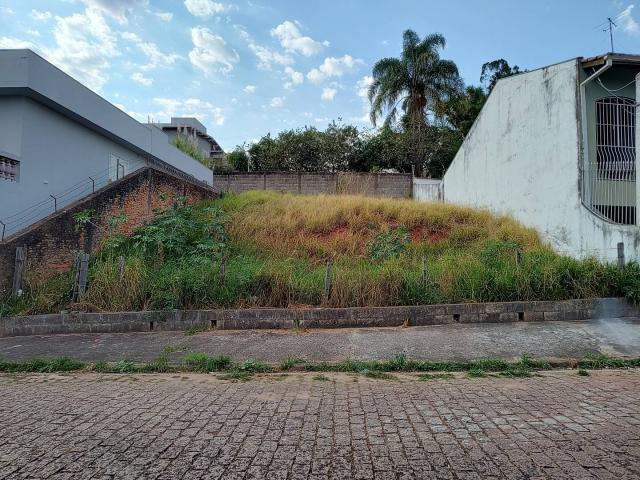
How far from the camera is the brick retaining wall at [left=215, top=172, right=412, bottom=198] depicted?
17.9m

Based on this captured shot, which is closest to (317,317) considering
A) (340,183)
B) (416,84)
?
(340,183)

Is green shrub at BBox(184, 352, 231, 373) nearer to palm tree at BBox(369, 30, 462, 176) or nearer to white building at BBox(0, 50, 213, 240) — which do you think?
white building at BBox(0, 50, 213, 240)

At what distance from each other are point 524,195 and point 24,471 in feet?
37.9

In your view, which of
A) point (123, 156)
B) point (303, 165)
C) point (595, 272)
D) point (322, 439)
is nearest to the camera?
point (322, 439)

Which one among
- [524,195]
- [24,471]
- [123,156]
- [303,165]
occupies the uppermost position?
[303,165]

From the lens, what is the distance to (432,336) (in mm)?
6102

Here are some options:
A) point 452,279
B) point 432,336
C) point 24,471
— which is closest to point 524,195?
point 452,279

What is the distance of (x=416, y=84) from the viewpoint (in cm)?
2330

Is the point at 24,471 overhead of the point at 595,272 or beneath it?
beneath

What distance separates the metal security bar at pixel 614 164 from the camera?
916 cm

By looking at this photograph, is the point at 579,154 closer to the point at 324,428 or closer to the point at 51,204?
the point at 324,428

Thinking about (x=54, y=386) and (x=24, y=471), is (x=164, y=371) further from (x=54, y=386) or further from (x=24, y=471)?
(x=24, y=471)

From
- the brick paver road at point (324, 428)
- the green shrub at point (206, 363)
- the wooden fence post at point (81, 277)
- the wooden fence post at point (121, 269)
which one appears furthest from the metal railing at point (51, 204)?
the brick paver road at point (324, 428)

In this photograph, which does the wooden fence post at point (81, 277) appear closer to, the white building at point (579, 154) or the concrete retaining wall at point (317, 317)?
the concrete retaining wall at point (317, 317)
